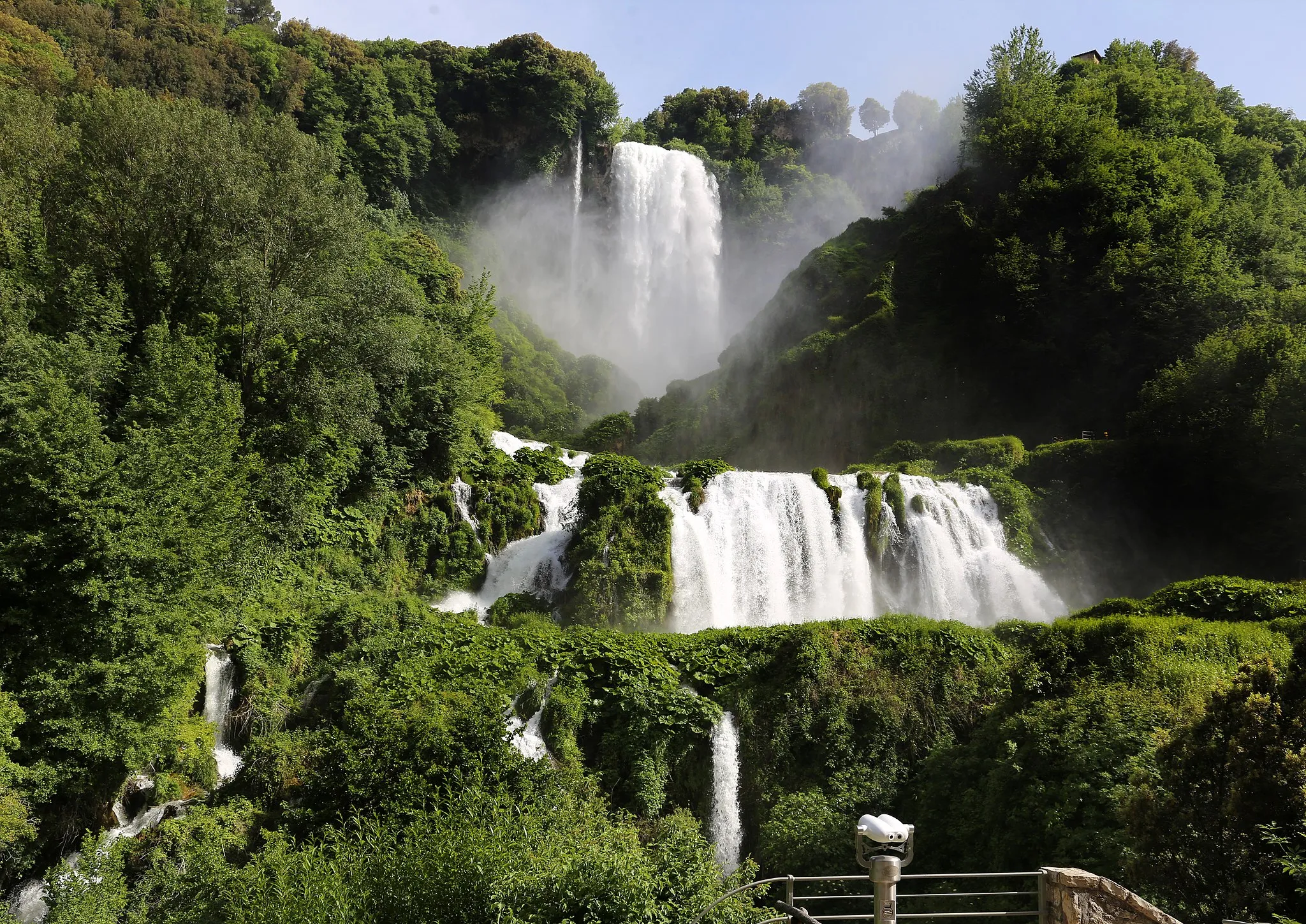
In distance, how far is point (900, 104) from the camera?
69.4m

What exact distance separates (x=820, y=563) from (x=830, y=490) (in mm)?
2246

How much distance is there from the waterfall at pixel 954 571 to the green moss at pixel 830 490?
4.38ft

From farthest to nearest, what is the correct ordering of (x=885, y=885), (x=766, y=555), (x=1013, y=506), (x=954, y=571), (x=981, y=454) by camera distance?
(x=981, y=454)
(x=1013, y=506)
(x=954, y=571)
(x=766, y=555)
(x=885, y=885)

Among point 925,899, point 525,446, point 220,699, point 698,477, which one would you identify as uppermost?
point 525,446

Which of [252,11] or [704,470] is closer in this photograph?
[704,470]

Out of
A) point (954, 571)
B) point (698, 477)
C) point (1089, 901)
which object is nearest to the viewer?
point (1089, 901)

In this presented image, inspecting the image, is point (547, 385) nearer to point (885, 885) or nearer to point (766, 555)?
point (766, 555)

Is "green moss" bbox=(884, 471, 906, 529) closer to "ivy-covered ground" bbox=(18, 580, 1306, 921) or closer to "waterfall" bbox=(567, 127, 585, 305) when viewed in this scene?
"ivy-covered ground" bbox=(18, 580, 1306, 921)

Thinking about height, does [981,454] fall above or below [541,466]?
above

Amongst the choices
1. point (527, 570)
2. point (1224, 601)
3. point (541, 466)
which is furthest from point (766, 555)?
point (1224, 601)

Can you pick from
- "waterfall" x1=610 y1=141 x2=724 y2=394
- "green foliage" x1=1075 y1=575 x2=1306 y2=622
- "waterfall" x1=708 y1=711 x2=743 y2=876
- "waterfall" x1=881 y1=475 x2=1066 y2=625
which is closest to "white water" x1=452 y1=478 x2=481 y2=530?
"waterfall" x1=708 y1=711 x2=743 y2=876

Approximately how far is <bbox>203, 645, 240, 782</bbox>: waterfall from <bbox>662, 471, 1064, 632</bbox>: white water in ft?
33.6

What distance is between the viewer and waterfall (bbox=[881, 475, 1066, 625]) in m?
22.1

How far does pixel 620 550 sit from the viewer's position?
68.3 ft
